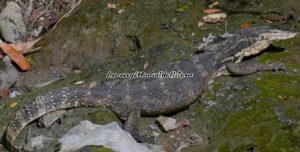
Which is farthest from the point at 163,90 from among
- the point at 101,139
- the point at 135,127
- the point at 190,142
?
the point at 101,139

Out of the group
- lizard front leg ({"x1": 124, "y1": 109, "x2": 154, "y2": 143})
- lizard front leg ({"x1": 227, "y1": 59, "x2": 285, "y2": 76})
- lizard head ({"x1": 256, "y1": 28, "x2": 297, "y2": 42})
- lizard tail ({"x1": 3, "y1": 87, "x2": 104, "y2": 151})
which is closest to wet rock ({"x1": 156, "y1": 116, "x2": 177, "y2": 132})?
lizard front leg ({"x1": 124, "y1": 109, "x2": 154, "y2": 143})

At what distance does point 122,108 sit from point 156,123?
56 cm

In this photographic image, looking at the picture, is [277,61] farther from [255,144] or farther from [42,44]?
[42,44]

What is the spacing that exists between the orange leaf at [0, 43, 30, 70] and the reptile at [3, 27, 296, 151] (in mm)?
2846

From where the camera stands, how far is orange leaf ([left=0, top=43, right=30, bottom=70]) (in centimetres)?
1177

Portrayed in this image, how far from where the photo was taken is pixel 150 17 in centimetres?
1145

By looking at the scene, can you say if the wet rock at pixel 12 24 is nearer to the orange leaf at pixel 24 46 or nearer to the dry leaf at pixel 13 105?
the orange leaf at pixel 24 46

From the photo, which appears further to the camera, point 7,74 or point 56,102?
point 7,74

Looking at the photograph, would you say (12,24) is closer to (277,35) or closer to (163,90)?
(163,90)

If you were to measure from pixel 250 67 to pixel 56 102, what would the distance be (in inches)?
117

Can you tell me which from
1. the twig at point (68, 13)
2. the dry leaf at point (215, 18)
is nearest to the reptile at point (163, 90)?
the dry leaf at point (215, 18)

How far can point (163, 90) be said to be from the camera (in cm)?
889

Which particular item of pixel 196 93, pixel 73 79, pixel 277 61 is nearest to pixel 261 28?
pixel 277 61

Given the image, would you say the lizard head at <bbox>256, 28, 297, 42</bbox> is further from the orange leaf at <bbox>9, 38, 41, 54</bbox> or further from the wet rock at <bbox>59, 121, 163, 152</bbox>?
the orange leaf at <bbox>9, 38, 41, 54</bbox>
